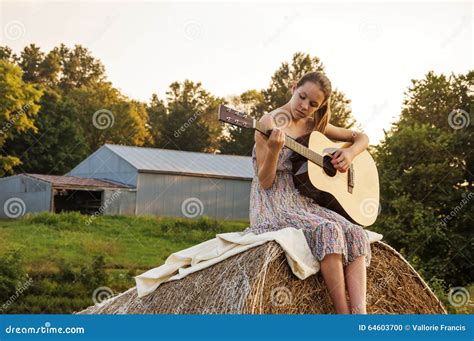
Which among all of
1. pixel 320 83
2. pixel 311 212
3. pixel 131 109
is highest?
pixel 131 109

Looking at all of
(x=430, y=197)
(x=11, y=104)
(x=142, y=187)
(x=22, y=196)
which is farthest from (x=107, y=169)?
(x=430, y=197)

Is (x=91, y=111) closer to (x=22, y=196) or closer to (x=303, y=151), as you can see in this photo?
(x=22, y=196)

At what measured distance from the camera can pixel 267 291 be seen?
12.4ft

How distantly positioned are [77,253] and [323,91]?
10.3 meters

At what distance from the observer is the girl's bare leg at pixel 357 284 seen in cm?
376

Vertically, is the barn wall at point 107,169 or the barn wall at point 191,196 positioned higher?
the barn wall at point 107,169

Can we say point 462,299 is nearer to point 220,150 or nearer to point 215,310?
point 215,310

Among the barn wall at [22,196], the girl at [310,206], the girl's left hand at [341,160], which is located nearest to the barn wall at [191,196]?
the barn wall at [22,196]

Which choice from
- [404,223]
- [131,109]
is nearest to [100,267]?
[404,223]

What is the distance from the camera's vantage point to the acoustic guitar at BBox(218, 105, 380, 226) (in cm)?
416

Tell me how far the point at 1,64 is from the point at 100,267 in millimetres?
16092

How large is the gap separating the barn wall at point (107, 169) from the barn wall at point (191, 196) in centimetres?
57

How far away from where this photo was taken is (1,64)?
80.8 ft

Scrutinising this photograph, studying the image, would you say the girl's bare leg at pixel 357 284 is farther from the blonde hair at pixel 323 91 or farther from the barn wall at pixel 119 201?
the barn wall at pixel 119 201
